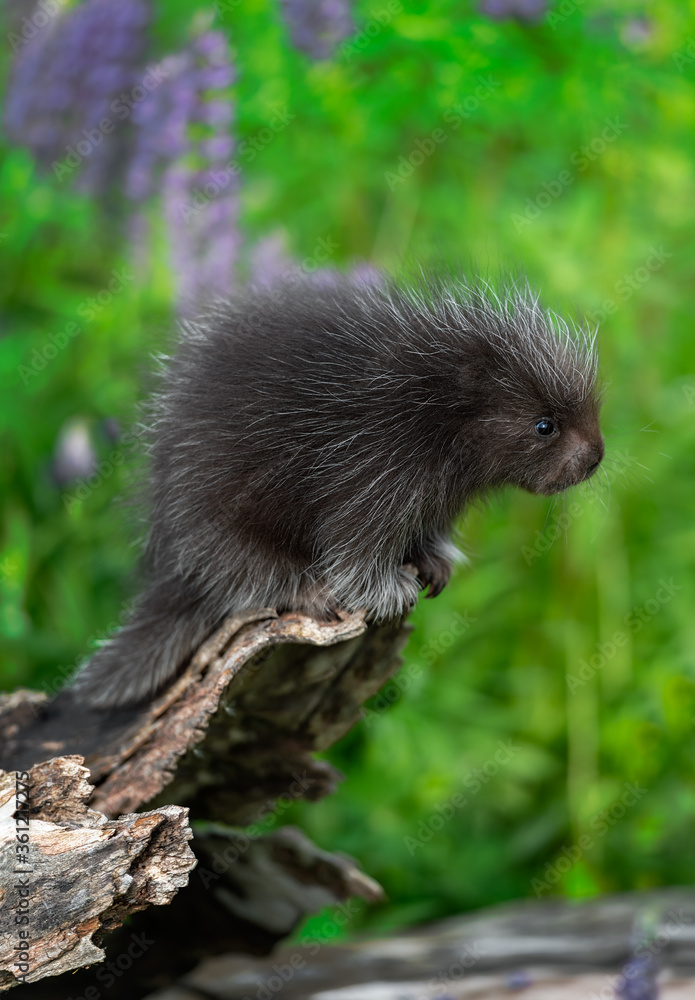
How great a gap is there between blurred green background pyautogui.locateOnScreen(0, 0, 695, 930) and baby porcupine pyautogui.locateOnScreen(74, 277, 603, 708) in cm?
116

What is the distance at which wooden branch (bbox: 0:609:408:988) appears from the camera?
1.96 metres

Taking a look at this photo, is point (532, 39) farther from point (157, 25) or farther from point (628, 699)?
point (628, 699)

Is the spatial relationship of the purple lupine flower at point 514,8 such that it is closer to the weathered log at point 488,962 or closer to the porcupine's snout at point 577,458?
the porcupine's snout at point 577,458

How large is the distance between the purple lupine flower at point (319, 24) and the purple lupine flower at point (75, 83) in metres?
0.63

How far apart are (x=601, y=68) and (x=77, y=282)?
2233mm

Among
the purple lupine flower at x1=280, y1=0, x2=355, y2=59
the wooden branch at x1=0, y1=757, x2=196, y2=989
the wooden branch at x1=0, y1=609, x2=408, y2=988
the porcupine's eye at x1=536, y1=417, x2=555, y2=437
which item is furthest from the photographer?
the purple lupine flower at x1=280, y1=0, x2=355, y2=59

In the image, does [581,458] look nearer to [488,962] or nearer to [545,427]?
[545,427]

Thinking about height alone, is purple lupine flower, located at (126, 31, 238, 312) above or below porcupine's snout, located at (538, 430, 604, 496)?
above

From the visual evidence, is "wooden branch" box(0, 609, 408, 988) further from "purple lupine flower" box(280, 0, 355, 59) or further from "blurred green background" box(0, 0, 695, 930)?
"purple lupine flower" box(280, 0, 355, 59)

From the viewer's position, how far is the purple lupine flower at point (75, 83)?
142 inches

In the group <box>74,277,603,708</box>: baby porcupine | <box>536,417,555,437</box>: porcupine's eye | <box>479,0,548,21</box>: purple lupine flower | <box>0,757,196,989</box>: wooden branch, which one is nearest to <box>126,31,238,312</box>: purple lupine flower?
<box>479,0,548,21</box>: purple lupine flower

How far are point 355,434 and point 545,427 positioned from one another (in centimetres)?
41

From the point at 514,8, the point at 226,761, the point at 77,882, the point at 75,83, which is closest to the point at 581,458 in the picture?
the point at 226,761

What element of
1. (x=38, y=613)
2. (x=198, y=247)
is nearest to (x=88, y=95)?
(x=198, y=247)
